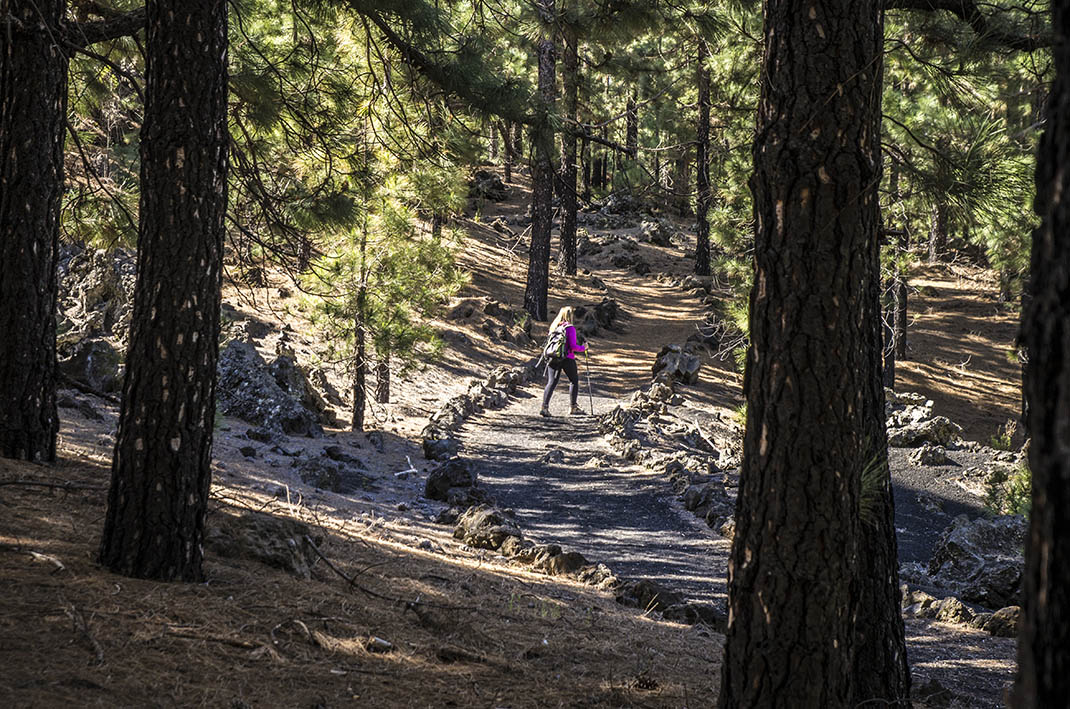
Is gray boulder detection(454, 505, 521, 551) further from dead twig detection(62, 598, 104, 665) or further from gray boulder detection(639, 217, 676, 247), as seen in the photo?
gray boulder detection(639, 217, 676, 247)

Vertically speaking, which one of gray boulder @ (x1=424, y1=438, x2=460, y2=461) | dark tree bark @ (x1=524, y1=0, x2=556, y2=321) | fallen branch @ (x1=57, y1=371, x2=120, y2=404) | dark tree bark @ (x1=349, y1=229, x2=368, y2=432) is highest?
dark tree bark @ (x1=524, y1=0, x2=556, y2=321)

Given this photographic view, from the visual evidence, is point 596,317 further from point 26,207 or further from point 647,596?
point 26,207

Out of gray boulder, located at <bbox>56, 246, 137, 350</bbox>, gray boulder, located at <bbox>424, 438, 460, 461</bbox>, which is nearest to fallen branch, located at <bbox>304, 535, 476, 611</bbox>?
gray boulder, located at <bbox>424, 438, 460, 461</bbox>

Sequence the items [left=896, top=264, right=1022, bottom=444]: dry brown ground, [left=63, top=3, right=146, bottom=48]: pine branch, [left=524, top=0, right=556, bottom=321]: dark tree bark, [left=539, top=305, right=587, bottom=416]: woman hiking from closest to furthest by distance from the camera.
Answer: [left=63, top=3, right=146, bottom=48]: pine branch
[left=539, top=305, right=587, bottom=416]: woman hiking
[left=524, top=0, right=556, bottom=321]: dark tree bark
[left=896, top=264, right=1022, bottom=444]: dry brown ground

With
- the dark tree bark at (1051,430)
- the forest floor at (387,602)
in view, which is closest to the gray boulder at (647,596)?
the forest floor at (387,602)

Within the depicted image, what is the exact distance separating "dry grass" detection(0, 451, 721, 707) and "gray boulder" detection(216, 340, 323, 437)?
16.7 feet

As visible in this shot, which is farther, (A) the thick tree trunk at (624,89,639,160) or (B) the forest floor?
(A) the thick tree trunk at (624,89,639,160)

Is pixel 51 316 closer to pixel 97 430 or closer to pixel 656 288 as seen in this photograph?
pixel 97 430

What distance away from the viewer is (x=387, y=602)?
457 cm

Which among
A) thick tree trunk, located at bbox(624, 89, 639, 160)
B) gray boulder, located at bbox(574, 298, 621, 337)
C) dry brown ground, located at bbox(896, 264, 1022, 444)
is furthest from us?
gray boulder, located at bbox(574, 298, 621, 337)

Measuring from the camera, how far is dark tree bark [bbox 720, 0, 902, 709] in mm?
2822

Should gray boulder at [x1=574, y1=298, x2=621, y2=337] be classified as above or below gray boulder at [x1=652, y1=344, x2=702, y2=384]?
above

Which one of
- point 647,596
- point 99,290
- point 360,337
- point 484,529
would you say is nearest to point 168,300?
point 647,596

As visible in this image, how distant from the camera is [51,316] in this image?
18.0ft
